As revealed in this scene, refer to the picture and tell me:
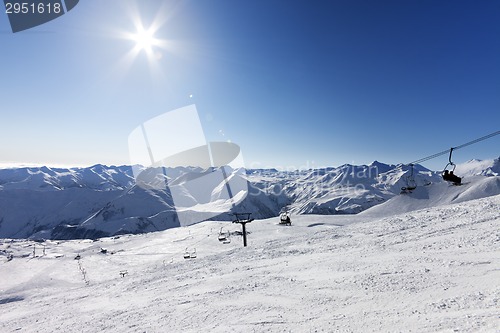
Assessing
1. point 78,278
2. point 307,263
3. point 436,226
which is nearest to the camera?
point 307,263

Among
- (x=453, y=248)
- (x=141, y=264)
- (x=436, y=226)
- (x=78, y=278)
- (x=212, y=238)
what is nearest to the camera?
(x=453, y=248)

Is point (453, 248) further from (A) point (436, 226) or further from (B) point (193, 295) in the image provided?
(B) point (193, 295)

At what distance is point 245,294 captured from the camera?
9.66 metres

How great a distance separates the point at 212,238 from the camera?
211ft

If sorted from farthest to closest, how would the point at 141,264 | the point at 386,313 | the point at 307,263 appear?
the point at 141,264 < the point at 307,263 < the point at 386,313

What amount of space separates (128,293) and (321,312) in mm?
9905

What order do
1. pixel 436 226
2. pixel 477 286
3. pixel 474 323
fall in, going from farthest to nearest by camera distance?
pixel 436 226
pixel 477 286
pixel 474 323

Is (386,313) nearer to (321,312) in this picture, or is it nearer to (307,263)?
(321,312)

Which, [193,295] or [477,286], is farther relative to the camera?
[193,295]

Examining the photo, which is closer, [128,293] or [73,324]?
[73,324]

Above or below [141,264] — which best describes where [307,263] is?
above

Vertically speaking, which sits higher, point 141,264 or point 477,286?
point 477,286

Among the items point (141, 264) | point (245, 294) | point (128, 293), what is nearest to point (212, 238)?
point (141, 264)

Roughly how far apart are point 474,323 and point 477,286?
2596 mm
